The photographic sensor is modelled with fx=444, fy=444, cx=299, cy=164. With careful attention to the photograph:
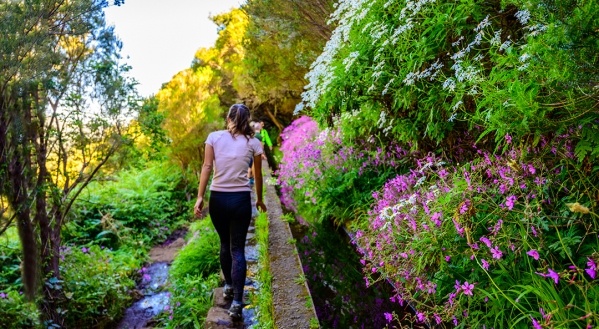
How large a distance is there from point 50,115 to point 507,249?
5138 millimetres

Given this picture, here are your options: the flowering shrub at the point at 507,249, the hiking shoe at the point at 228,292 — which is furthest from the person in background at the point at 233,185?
the flowering shrub at the point at 507,249

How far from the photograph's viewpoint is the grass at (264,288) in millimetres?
3697

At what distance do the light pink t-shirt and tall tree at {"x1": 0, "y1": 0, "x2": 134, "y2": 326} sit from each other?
1812mm

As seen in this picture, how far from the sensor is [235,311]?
3.91m

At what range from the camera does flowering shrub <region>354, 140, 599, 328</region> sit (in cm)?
239

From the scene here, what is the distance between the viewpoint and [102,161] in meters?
6.25

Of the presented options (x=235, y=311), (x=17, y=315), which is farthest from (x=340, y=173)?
(x=17, y=315)

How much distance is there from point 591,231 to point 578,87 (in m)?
0.88

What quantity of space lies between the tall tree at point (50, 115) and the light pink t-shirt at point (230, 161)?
5.95 feet

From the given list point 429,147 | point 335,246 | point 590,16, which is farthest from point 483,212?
point 335,246

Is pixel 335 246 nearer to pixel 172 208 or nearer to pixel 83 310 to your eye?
pixel 83 310

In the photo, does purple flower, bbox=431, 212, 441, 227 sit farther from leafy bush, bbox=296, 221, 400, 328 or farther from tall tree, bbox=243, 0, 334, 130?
tall tree, bbox=243, 0, 334, 130

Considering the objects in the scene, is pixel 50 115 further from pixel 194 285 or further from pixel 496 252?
pixel 496 252

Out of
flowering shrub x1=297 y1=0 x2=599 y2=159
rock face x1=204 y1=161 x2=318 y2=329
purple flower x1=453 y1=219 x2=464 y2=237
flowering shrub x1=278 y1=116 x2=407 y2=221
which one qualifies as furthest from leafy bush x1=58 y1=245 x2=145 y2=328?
purple flower x1=453 y1=219 x2=464 y2=237
